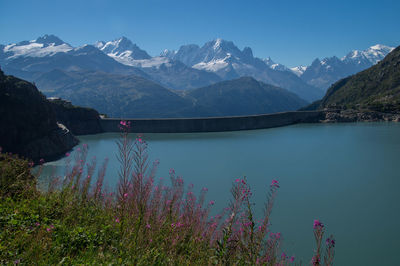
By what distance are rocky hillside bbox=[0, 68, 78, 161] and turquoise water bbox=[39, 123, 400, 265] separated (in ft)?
8.68

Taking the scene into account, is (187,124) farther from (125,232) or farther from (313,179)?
(125,232)

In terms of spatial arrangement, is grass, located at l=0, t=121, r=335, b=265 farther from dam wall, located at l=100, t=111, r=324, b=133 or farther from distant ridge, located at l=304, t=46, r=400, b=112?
distant ridge, located at l=304, t=46, r=400, b=112

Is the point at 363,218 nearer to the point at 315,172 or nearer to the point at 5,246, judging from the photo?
the point at 315,172

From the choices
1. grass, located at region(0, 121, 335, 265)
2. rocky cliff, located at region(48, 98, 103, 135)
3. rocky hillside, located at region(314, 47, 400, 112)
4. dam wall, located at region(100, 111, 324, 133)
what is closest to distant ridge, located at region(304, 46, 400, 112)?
rocky hillside, located at region(314, 47, 400, 112)

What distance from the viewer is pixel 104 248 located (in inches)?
146

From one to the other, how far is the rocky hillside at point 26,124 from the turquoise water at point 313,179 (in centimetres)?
265

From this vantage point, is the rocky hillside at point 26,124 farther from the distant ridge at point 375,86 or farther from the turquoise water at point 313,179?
the distant ridge at point 375,86

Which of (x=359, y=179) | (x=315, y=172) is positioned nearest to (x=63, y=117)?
(x=315, y=172)

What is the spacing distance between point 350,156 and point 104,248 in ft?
63.5

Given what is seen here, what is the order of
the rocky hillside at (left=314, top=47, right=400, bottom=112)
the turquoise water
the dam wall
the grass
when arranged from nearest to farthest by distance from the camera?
the grass → the turquoise water → the dam wall → the rocky hillside at (left=314, top=47, right=400, bottom=112)

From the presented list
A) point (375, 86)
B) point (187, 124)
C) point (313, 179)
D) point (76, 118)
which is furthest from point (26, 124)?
point (375, 86)

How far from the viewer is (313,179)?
14266 millimetres

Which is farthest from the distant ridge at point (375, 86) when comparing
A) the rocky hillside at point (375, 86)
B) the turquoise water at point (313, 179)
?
the turquoise water at point (313, 179)

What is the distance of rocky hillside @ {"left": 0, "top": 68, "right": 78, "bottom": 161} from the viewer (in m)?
18.3
